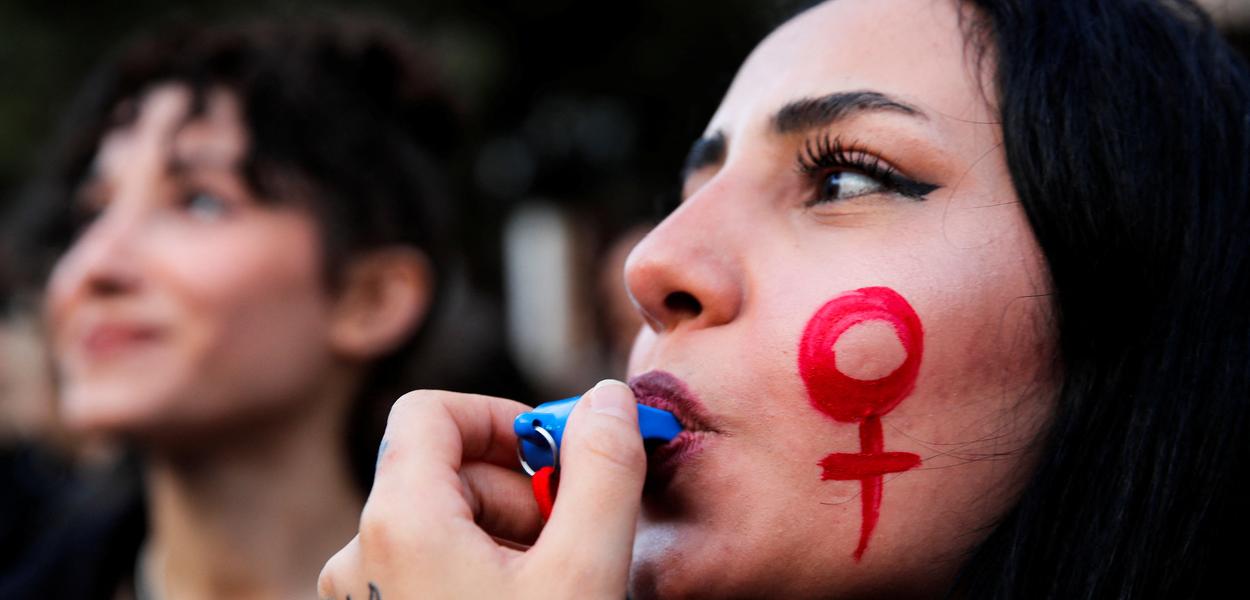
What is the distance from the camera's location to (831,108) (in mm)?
1727

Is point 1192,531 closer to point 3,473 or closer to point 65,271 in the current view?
point 65,271

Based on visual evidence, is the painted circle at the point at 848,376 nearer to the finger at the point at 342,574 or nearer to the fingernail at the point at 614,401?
the fingernail at the point at 614,401

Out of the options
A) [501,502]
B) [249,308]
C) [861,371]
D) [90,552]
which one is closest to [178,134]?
[249,308]

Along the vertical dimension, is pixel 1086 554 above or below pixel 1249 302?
below

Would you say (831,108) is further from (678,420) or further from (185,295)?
(185,295)

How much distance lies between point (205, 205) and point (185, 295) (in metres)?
0.30

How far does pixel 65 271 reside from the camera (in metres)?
3.05

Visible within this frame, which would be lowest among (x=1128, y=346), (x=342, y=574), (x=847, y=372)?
(x=342, y=574)

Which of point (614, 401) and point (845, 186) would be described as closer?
point (614, 401)

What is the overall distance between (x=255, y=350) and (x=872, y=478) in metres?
1.91

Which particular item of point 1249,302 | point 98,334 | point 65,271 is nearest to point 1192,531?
point 1249,302

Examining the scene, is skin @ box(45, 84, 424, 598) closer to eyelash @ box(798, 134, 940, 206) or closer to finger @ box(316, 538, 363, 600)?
finger @ box(316, 538, 363, 600)

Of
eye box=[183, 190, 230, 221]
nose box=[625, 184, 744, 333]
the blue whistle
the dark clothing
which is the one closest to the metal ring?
the blue whistle

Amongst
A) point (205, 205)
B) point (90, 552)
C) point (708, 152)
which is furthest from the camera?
point (90, 552)
